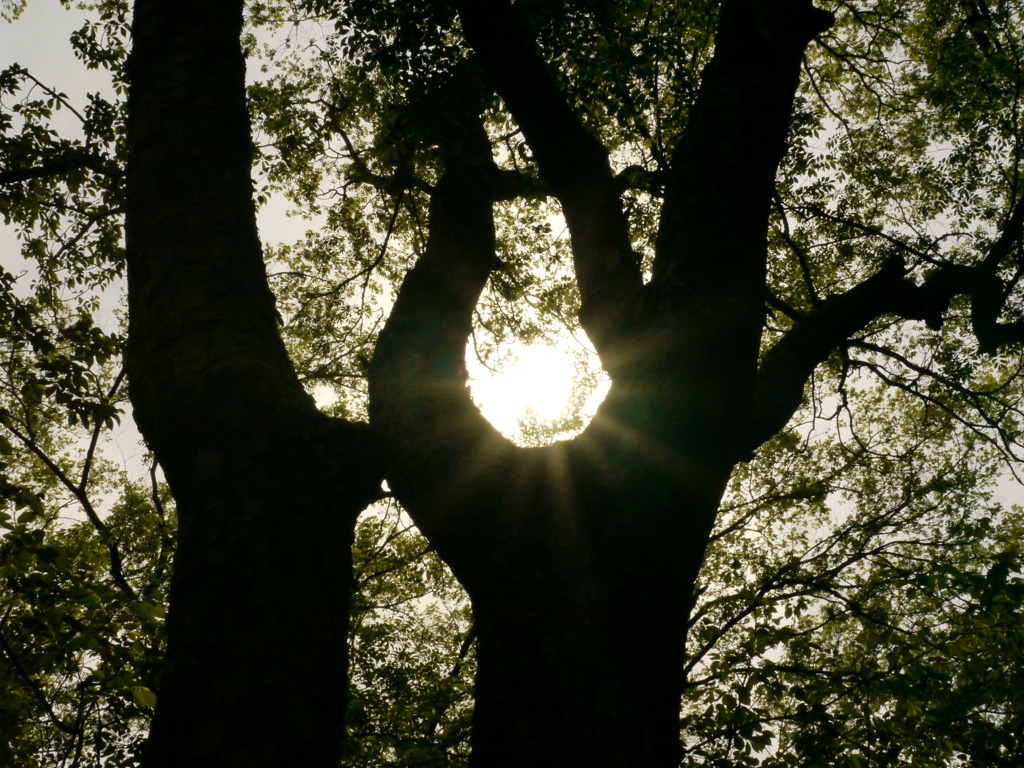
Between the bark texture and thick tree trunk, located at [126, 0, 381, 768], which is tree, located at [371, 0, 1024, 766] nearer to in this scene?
the bark texture

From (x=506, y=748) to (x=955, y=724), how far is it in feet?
23.8

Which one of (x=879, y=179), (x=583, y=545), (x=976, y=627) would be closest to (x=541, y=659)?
(x=583, y=545)

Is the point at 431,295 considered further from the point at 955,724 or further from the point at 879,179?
the point at 879,179

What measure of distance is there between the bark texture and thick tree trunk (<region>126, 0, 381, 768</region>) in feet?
1.57

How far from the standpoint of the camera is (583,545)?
256cm

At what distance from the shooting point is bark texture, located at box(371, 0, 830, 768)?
2197mm

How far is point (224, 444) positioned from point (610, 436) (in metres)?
1.47

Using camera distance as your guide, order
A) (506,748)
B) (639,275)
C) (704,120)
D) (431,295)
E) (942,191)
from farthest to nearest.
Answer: (942,191) < (431,295) < (639,275) < (704,120) < (506,748)

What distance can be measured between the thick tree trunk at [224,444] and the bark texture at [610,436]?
18.8 inches

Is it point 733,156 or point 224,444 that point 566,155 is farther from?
point 224,444

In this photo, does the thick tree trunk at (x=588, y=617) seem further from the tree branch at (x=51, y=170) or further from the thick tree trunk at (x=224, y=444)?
the tree branch at (x=51, y=170)

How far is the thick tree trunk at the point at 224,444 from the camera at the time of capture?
6.47 feet

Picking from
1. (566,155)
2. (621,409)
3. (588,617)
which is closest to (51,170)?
(566,155)

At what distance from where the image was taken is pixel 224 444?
2.49 meters
